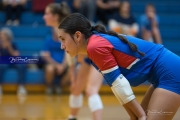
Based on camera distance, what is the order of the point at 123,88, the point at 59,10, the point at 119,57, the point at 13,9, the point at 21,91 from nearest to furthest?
1. the point at 123,88
2. the point at 119,57
3. the point at 59,10
4. the point at 21,91
5. the point at 13,9

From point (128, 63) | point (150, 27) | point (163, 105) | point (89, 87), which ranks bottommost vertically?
point (150, 27)

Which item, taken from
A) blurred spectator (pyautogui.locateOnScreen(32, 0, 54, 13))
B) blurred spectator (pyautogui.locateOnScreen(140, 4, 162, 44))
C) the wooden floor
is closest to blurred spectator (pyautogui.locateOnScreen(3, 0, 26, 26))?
blurred spectator (pyautogui.locateOnScreen(32, 0, 54, 13))

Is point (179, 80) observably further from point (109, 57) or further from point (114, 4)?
point (114, 4)

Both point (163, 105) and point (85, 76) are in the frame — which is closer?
point (163, 105)

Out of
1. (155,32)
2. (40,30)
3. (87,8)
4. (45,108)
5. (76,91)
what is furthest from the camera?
(40,30)

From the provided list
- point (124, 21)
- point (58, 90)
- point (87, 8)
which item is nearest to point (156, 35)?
point (124, 21)

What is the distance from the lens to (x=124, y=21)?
9766mm

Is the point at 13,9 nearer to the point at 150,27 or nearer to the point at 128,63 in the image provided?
the point at 150,27

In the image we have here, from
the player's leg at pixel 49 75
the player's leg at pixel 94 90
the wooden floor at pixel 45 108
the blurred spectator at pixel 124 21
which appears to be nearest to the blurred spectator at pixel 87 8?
the blurred spectator at pixel 124 21

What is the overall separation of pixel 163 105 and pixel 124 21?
271 inches

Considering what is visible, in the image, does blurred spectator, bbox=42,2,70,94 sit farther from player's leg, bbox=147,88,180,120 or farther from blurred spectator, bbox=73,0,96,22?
player's leg, bbox=147,88,180,120

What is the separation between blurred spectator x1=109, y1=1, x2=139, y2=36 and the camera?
9611 millimetres

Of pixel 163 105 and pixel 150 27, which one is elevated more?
pixel 163 105

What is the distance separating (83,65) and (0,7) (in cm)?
610
